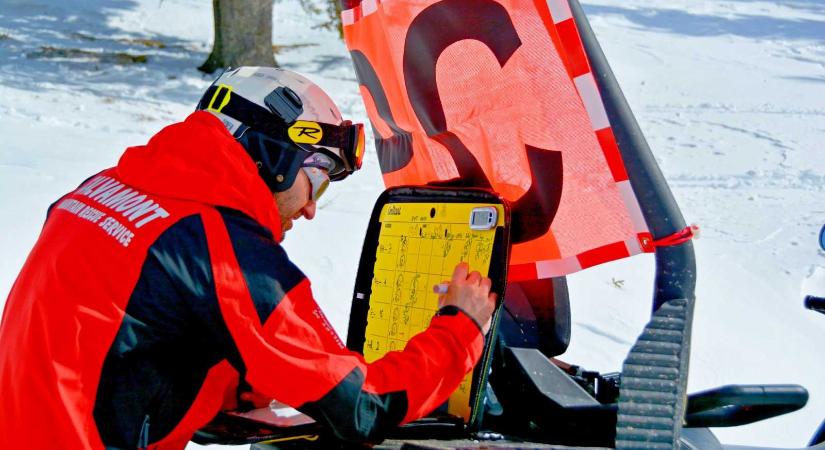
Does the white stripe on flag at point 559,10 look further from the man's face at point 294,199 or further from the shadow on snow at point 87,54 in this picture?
the shadow on snow at point 87,54

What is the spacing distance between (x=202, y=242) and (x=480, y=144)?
0.96m

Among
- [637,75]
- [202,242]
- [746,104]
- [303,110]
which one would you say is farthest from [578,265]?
[637,75]

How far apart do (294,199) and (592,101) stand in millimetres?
750

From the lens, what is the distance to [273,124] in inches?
84.1

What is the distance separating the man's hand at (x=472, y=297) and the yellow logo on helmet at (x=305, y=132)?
18.7 inches

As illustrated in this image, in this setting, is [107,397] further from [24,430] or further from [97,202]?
[97,202]

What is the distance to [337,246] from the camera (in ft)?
18.3

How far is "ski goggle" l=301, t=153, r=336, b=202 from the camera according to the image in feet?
7.36

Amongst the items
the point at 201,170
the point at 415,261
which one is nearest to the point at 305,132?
the point at 201,170

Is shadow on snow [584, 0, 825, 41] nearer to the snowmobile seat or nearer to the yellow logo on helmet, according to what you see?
the snowmobile seat

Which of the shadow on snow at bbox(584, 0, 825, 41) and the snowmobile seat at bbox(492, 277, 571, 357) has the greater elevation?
the shadow on snow at bbox(584, 0, 825, 41)

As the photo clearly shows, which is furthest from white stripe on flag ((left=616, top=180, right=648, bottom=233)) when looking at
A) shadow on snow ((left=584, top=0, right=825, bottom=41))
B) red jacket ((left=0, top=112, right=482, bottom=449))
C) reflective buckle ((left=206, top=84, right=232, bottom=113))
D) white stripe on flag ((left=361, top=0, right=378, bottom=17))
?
shadow on snow ((left=584, top=0, right=825, bottom=41))

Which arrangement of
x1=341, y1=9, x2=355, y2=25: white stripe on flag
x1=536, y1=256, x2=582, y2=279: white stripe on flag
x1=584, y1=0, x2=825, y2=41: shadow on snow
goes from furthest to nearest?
1. x1=584, y1=0, x2=825, y2=41: shadow on snow
2. x1=341, y1=9, x2=355, y2=25: white stripe on flag
3. x1=536, y1=256, x2=582, y2=279: white stripe on flag

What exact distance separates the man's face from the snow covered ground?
2.24 meters
